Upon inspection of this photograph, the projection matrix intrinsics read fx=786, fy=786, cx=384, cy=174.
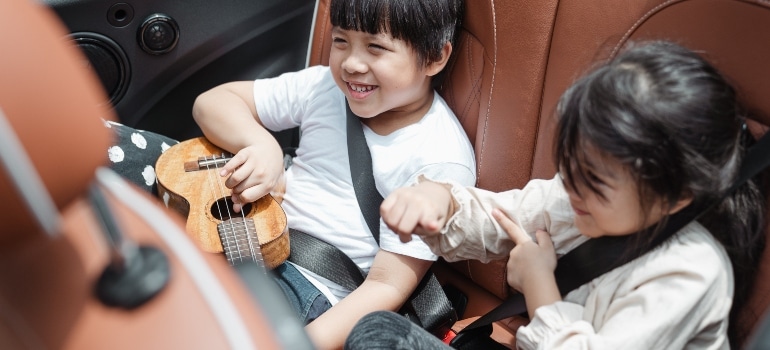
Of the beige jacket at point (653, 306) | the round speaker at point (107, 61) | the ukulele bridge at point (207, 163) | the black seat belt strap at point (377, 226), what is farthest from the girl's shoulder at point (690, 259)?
the round speaker at point (107, 61)

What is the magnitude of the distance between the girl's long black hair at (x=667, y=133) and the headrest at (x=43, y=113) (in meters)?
0.57

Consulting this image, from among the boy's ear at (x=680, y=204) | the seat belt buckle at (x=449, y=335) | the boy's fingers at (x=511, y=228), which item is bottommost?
the seat belt buckle at (x=449, y=335)

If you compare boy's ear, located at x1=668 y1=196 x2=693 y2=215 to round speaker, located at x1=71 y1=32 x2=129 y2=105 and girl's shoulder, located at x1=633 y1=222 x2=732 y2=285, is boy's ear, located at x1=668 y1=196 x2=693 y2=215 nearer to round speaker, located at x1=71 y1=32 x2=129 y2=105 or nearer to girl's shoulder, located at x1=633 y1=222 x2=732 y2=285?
girl's shoulder, located at x1=633 y1=222 x2=732 y2=285

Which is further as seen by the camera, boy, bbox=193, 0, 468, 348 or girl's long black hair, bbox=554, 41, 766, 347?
boy, bbox=193, 0, 468, 348

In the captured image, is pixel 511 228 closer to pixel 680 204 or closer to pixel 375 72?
pixel 680 204

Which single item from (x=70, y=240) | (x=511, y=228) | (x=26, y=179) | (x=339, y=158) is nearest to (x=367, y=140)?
(x=339, y=158)

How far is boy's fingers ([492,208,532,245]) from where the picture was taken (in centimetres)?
110

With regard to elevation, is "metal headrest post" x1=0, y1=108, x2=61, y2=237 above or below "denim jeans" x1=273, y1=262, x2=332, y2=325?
above

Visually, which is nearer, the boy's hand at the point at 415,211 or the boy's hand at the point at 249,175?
the boy's hand at the point at 415,211

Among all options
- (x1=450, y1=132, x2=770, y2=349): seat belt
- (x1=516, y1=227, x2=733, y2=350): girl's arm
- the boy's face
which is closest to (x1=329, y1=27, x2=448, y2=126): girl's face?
the boy's face

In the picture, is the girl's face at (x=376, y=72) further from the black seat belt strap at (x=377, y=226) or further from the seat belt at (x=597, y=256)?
the seat belt at (x=597, y=256)

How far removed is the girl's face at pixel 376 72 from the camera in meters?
1.34

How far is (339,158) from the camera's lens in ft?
4.85

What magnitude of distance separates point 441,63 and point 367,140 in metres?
0.20
